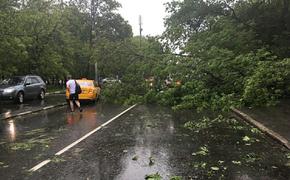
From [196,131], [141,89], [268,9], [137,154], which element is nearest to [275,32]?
[268,9]

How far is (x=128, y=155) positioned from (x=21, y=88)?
1898cm

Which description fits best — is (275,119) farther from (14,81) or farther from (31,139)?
(14,81)

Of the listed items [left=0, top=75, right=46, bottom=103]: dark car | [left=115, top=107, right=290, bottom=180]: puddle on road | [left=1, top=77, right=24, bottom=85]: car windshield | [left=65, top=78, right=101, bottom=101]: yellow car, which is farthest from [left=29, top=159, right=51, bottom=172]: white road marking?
[left=1, top=77, right=24, bottom=85]: car windshield

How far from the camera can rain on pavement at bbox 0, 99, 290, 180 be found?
24.8ft

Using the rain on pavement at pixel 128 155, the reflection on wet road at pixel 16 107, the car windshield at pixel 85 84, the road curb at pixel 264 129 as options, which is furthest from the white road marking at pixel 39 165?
the car windshield at pixel 85 84

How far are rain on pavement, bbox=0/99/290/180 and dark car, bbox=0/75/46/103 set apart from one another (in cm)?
1174

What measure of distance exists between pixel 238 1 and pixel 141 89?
859cm

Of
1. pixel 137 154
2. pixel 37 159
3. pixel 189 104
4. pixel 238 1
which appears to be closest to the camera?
pixel 37 159

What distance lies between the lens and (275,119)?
47.8 feet

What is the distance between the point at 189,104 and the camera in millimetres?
20984

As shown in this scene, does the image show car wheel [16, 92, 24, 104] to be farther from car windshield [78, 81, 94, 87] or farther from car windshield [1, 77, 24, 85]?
car windshield [78, 81, 94, 87]

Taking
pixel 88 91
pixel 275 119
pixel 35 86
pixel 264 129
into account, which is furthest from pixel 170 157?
pixel 35 86

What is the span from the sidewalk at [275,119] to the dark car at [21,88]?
46.4ft

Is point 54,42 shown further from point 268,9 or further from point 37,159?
point 37,159
